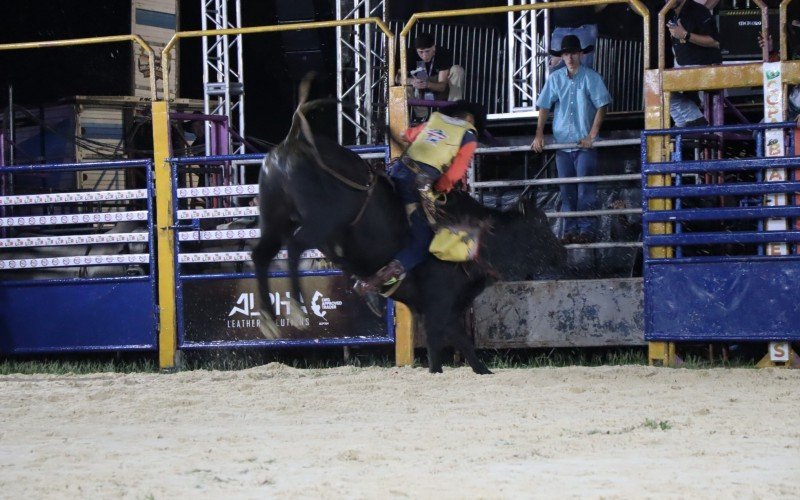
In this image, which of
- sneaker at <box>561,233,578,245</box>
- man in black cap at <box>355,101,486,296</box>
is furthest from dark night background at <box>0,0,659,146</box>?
man in black cap at <box>355,101,486,296</box>

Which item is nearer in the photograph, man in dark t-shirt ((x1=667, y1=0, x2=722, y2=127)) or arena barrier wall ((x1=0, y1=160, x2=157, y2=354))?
man in dark t-shirt ((x1=667, y1=0, x2=722, y2=127))

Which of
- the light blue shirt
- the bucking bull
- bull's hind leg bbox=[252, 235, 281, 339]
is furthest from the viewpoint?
the light blue shirt

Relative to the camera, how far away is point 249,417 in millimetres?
7316

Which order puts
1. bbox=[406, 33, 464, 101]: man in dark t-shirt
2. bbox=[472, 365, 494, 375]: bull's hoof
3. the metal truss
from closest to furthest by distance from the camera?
bbox=[472, 365, 494, 375]: bull's hoof < bbox=[406, 33, 464, 101]: man in dark t-shirt < the metal truss

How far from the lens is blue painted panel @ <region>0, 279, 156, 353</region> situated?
10469mm

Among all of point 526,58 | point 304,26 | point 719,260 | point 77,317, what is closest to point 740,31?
point 526,58

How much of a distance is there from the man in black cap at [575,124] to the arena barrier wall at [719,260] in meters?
0.67

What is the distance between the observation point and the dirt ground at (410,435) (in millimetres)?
5012

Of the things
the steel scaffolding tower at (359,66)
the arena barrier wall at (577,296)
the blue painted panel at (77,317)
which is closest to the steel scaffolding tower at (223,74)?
the steel scaffolding tower at (359,66)

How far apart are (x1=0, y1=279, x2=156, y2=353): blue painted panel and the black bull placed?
227 cm

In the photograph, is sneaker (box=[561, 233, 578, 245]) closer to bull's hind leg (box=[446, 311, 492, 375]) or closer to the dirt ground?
the dirt ground

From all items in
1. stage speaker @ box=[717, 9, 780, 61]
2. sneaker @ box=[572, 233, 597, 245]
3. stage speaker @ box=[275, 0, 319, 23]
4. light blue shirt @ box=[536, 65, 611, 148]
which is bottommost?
sneaker @ box=[572, 233, 597, 245]

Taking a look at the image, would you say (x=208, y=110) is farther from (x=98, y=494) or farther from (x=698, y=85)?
(x=98, y=494)

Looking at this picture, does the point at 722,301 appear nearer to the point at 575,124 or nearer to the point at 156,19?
the point at 575,124
